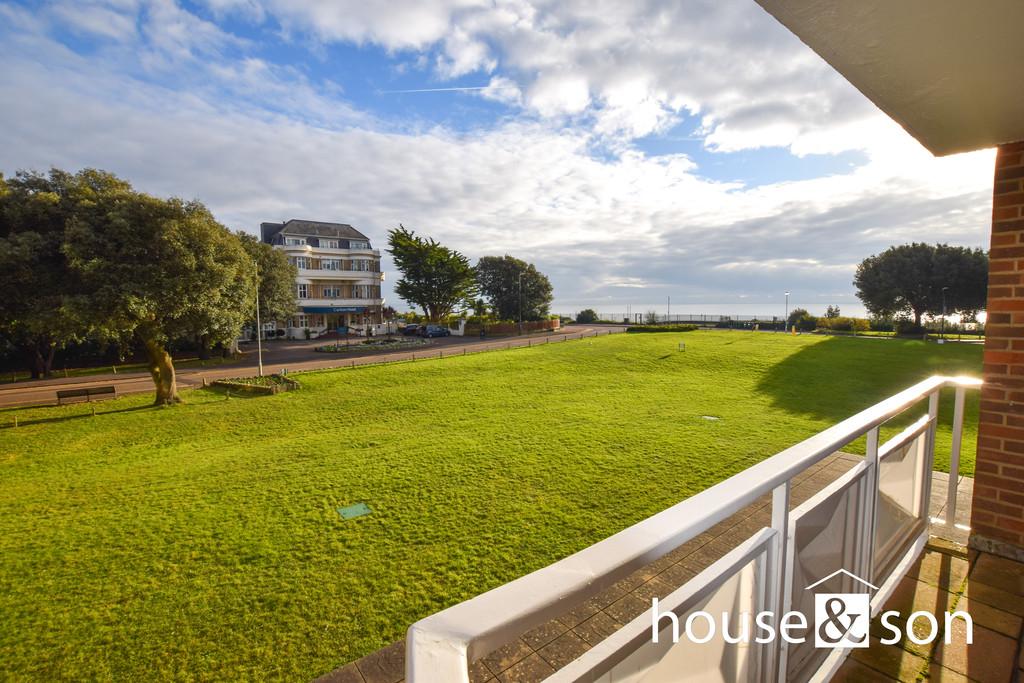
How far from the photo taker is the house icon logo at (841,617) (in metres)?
1.93

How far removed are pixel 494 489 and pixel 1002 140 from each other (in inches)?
256

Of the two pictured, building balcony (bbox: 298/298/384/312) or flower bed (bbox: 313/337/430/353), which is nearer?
flower bed (bbox: 313/337/430/353)

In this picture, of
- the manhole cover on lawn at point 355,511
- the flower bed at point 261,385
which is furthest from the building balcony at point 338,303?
the manhole cover on lawn at point 355,511

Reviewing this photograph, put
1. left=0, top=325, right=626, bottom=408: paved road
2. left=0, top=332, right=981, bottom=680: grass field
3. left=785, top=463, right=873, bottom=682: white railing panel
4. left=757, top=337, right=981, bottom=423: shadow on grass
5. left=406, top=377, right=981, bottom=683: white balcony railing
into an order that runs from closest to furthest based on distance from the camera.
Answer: left=406, top=377, right=981, bottom=683: white balcony railing, left=785, top=463, right=873, bottom=682: white railing panel, left=0, top=332, right=981, bottom=680: grass field, left=757, top=337, right=981, bottom=423: shadow on grass, left=0, top=325, right=626, bottom=408: paved road

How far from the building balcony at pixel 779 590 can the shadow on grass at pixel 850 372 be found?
9319 mm

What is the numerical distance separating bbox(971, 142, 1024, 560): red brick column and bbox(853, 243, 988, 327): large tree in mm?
47307

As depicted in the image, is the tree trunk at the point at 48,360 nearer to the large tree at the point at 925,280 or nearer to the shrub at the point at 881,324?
the shrub at the point at 881,324

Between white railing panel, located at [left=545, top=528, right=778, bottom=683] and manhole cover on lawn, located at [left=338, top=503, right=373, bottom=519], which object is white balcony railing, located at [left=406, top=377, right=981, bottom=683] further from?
manhole cover on lawn, located at [left=338, top=503, right=373, bottom=519]

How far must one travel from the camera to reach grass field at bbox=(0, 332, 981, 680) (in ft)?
13.4

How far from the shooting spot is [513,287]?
56.4 metres

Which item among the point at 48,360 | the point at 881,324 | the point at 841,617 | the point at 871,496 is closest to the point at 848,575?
the point at 841,617

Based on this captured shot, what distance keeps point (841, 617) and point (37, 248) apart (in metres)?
17.6

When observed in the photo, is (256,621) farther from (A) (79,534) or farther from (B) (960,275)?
(B) (960,275)

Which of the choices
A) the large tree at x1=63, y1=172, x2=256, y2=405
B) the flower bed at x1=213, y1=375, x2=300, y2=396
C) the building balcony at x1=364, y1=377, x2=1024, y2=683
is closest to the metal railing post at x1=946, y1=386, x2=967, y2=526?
the building balcony at x1=364, y1=377, x2=1024, y2=683
